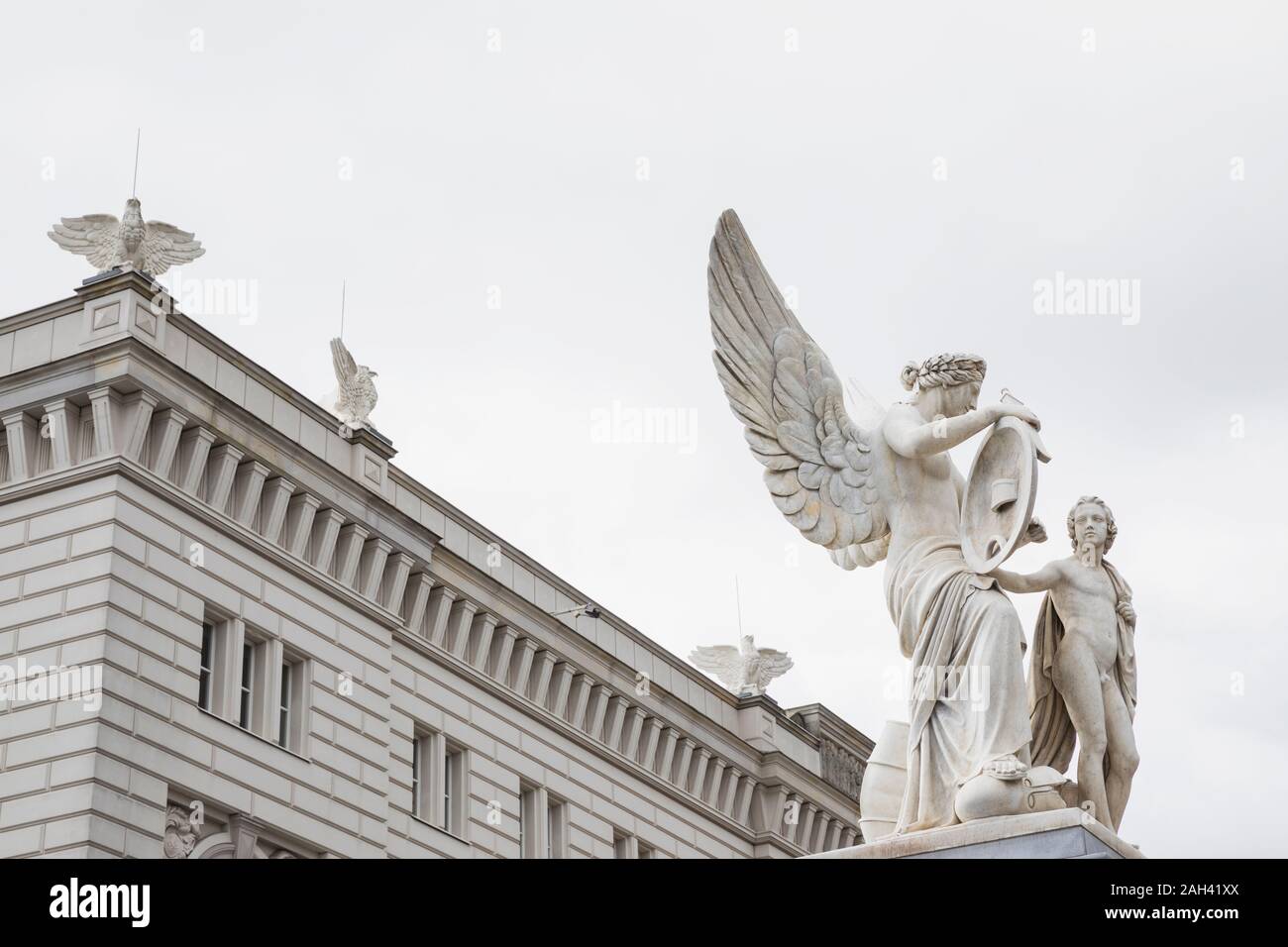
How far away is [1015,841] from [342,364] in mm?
24686

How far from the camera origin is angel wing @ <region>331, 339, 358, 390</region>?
3494 cm

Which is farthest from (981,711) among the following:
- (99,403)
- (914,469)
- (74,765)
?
(99,403)

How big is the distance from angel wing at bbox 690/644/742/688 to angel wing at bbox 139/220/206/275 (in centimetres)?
1870

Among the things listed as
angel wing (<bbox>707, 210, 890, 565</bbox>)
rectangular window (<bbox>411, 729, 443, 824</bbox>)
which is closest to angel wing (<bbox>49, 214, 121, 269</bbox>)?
rectangular window (<bbox>411, 729, 443, 824</bbox>)

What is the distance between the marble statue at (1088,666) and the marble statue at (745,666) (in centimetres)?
3346

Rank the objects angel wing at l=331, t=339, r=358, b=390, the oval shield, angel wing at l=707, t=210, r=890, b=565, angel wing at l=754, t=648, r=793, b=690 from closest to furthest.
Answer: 1. the oval shield
2. angel wing at l=707, t=210, r=890, b=565
3. angel wing at l=331, t=339, r=358, b=390
4. angel wing at l=754, t=648, r=793, b=690

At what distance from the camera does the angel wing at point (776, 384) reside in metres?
14.0

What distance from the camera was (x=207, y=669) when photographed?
30.8 metres

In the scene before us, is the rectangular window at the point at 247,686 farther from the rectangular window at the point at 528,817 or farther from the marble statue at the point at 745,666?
the marble statue at the point at 745,666

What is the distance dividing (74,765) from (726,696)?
20.9 metres

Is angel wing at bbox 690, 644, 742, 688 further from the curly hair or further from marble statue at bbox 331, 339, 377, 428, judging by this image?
the curly hair

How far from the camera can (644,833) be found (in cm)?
4244

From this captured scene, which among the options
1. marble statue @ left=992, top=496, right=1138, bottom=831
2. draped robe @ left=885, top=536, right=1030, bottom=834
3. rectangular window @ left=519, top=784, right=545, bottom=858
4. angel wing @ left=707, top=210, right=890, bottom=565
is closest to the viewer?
draped robe @ left=885, top=536, right=1030, bottom=834

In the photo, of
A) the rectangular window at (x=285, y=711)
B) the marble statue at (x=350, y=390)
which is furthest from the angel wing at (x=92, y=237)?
the rectangular window at (x=285, y=711)
